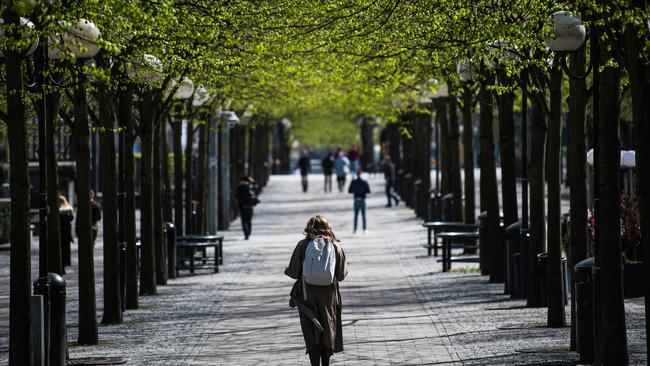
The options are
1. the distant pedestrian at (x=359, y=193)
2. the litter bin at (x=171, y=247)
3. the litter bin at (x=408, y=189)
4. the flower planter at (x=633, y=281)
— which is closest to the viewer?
the flower planter at (x=633, y=281)

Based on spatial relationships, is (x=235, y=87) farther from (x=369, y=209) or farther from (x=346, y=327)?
(x=369, y=209)

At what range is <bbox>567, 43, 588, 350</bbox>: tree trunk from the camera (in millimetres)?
15320

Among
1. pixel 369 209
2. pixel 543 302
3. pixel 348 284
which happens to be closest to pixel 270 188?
pixel 369 209

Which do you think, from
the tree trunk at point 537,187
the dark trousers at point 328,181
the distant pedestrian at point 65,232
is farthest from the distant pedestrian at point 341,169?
the tree trunk at point 537,187

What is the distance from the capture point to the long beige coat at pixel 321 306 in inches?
535

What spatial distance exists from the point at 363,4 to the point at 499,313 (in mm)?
4990

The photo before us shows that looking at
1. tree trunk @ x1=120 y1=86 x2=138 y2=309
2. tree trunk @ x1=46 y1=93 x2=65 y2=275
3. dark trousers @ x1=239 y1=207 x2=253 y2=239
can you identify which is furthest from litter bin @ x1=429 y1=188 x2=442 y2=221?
tree trunk @ x1=46 y1=93 x2=65 y2=275

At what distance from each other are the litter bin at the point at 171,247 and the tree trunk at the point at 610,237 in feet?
44.7

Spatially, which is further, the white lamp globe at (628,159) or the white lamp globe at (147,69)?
the white lamp globe at (628,159)

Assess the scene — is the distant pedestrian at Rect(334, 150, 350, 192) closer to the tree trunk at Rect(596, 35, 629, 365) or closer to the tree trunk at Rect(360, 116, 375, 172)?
the tree trunk at Rect(360, 116, 375, 172)

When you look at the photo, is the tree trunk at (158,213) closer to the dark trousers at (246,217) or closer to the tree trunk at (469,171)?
the tree trunk at (469,171)

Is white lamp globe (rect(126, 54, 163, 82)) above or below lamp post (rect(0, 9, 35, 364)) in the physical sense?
above

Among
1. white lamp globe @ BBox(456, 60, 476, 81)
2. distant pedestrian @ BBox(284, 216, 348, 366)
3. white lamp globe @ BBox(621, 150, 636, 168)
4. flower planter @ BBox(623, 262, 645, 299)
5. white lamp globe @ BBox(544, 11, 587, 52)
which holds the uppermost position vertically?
white lamp globe @ BBox(456, 60, 476, 81)

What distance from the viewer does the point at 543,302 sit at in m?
19.8
